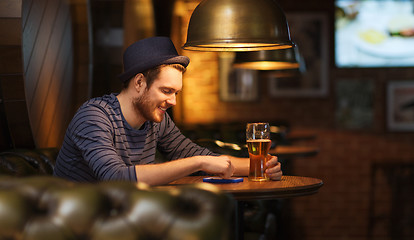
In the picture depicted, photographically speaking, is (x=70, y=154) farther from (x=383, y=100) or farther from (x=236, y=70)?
(x=383, y=100)

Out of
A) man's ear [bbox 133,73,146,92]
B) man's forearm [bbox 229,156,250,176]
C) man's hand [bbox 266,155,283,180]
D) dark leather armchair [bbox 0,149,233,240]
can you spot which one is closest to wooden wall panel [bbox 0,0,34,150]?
man's ear [bbox 133,73,146,92]

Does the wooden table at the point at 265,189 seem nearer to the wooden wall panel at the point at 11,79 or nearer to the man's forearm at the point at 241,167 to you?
the man's forearm at the point at 241,167

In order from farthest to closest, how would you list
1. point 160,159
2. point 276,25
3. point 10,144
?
point 160,159
point 10,144
point 276,25

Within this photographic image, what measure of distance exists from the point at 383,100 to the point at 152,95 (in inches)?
161

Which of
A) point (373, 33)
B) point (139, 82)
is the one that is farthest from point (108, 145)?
point (373, 33)

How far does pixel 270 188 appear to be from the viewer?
172 centimetres

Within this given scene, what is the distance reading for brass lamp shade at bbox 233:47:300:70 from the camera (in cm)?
319

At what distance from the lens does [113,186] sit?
97cm

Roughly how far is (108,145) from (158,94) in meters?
0.33

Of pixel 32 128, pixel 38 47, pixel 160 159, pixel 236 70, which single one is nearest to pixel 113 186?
pixel 32 128

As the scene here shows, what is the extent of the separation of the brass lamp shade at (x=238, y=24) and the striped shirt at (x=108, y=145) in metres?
0.42

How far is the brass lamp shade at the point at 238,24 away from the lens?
184 cm

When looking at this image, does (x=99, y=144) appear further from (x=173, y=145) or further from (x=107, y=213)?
(x=107, y=213)

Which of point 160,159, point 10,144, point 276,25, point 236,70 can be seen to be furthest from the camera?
point 236,70
